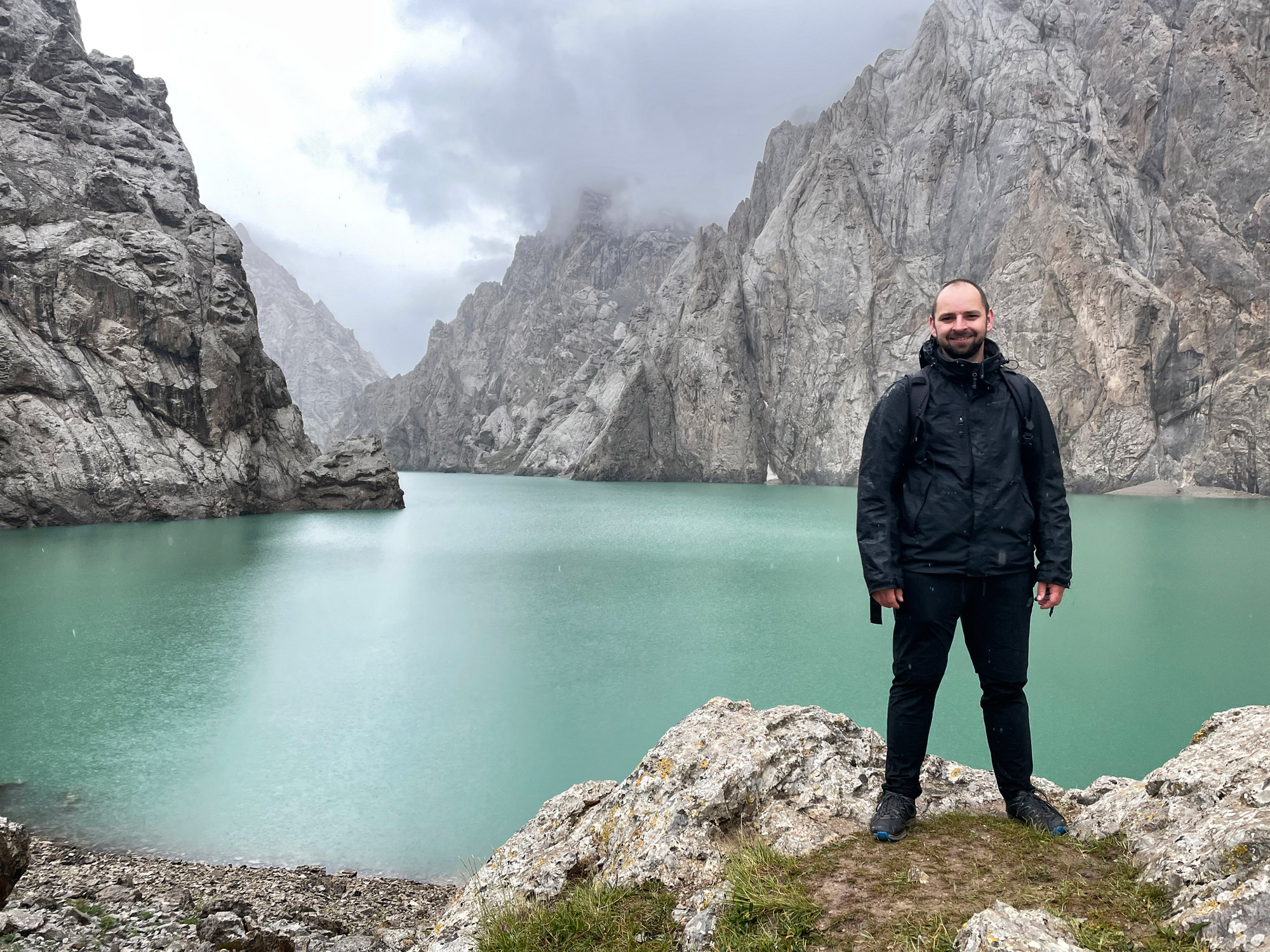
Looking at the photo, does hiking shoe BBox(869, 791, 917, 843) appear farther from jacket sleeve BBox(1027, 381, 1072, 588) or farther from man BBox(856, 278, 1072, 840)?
jacket sleeve BBox(1027, 381, 1072, 588)

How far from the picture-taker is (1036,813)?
3.46m

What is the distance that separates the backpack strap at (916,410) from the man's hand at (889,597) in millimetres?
721

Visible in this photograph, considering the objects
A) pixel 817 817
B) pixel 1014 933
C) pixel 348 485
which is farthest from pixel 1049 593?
pixel 348 485

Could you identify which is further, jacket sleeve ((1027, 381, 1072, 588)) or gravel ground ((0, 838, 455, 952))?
gravel ground ((0, 838, 455, 952))

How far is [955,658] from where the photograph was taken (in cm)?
1183

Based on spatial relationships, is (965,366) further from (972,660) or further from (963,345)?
(972,660)

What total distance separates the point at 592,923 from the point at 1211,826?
8.62 feet

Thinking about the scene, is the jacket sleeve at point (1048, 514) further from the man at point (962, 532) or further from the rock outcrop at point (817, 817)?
the rock outcrop at point (817, 817)

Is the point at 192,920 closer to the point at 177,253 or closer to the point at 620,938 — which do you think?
the point at 620,938

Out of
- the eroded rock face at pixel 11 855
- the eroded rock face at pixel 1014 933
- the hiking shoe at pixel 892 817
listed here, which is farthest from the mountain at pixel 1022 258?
the eroded rock face at pixel 11 855

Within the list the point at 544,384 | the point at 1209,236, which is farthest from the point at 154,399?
the point at 544,384

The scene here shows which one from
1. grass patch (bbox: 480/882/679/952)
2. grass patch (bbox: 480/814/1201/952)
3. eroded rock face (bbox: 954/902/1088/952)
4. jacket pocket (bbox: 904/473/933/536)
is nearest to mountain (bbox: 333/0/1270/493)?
jacket pocket (bbox: 904/473/933/536)

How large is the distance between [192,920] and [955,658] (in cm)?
1139

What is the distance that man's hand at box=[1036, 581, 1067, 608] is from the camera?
11.4 feet
